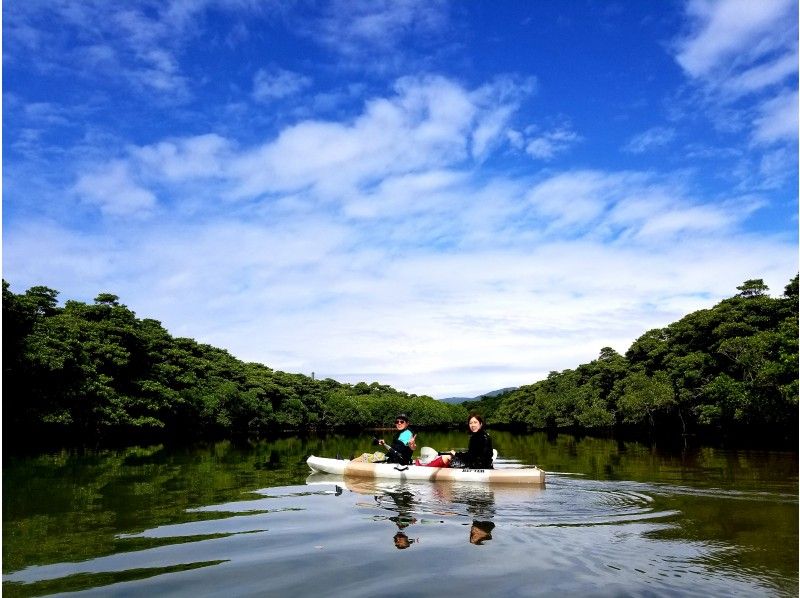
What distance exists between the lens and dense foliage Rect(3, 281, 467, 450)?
28.2 meters

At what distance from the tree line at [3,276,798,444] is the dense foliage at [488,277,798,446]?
93mm

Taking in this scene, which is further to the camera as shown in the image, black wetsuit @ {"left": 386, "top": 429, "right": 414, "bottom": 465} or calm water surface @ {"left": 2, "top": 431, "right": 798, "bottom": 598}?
black wetsuit @ {"left": 386, "top": 429, "right": 414, "bottom": 465}

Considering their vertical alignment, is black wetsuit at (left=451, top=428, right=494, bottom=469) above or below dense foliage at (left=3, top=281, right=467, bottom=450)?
below

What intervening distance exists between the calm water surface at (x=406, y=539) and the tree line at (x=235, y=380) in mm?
17249

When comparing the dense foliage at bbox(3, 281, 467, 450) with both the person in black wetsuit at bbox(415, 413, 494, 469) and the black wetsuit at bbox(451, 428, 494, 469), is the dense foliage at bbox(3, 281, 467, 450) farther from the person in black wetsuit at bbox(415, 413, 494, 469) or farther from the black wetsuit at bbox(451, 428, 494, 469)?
the black wetsuit at bbox(451, 428, 494, 469)

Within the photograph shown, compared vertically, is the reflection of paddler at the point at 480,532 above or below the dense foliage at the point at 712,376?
below

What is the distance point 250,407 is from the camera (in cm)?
5769

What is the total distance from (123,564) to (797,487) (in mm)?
11567

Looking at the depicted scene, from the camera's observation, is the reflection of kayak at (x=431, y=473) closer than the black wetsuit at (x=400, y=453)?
Yes

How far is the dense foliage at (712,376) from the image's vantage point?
26750 millimetres

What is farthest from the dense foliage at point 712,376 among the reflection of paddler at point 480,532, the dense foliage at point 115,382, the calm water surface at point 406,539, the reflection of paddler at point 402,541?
the dense foliage at point 115,382

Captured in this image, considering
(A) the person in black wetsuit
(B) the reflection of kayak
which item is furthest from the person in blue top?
(A) the person in black wetsuit

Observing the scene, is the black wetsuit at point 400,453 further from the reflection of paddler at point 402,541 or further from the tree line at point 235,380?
the tree line at point 235,380

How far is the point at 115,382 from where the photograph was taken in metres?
37.6
